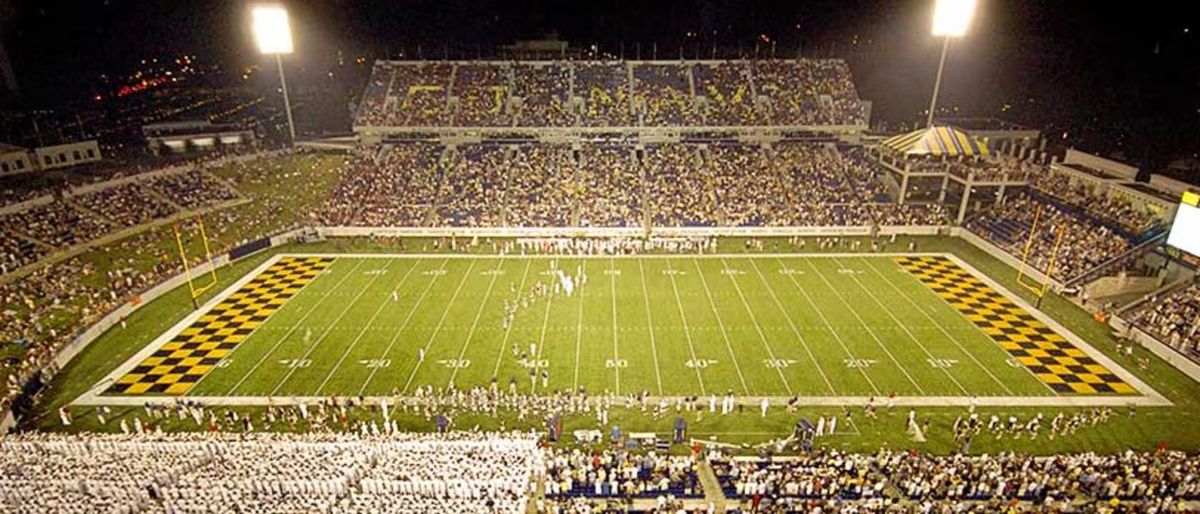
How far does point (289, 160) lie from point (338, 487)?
4309 centimetres

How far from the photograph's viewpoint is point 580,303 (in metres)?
29.9

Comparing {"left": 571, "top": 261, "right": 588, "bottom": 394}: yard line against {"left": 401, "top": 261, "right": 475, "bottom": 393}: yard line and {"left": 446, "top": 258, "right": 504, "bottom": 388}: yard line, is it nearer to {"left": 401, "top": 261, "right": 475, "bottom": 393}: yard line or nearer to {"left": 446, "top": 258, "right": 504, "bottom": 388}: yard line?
{"left": 446, "top": 258, "right": 504, "bottom": 388}: yard line

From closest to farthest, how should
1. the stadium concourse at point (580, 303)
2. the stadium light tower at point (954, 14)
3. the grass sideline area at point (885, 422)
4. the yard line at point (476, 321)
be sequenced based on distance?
the stadium concourse at point (580, 303) → the grass sideline area at point (885, 422) → the yard line at point (476, 321) → the stadium light tower at point (954, 14)

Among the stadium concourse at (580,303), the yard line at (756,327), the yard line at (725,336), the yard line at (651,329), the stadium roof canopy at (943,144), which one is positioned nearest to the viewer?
the stadium concourse at (580,303)

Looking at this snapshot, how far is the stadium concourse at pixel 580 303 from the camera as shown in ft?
54.1

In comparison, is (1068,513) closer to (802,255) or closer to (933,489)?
(933,489)

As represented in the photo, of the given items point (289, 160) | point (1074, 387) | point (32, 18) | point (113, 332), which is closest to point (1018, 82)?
point (1074, 387)

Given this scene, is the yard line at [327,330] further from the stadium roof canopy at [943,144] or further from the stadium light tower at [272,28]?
the stadium roof canopy at [943,144]

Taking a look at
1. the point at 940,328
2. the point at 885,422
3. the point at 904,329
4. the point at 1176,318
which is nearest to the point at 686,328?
the point at 885,422

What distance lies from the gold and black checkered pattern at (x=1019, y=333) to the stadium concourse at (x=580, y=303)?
0.54 feet

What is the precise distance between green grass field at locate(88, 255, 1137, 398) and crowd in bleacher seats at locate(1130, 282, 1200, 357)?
21.6ft

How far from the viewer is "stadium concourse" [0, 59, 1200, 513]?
16500 mm

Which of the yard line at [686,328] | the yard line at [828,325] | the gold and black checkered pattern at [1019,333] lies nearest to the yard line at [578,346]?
the yard line at [686,328]

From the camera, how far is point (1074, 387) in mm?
22906
